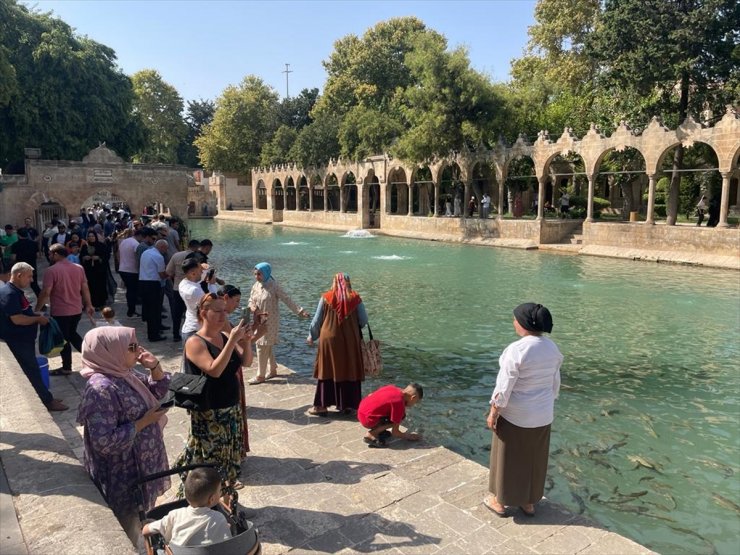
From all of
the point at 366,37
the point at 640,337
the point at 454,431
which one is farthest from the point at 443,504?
the point at 366,37

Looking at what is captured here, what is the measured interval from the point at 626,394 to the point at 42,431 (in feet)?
20.7

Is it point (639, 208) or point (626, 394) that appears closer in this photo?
point (626, 394)

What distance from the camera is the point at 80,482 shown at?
3240mm

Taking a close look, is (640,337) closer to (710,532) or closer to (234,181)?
(710,532)

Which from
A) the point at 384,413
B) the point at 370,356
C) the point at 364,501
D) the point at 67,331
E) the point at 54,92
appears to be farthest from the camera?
the point at 54,92

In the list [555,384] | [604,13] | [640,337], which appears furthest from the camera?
[604,13]

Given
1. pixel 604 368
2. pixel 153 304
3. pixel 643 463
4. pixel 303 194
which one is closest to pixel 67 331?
pixel 153 304

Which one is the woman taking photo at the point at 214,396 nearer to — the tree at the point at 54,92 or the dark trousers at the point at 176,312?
the dark trousers at the point at 176,312

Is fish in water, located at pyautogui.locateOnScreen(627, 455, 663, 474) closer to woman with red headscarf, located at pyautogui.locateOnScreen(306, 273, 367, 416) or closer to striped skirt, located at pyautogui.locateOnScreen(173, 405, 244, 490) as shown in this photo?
woman with red headscarf, located at pyautogui.locateOnScreen(306, 273, 367, 416)

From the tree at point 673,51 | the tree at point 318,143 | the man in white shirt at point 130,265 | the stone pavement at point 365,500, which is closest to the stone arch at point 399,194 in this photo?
the tree at point 318,143

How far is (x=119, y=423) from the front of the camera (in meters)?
3.05

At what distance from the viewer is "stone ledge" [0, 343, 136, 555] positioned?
2646mm

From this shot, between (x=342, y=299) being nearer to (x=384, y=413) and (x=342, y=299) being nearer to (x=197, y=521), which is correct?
(x=384, y=413)

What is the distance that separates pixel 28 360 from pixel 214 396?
120 inches
